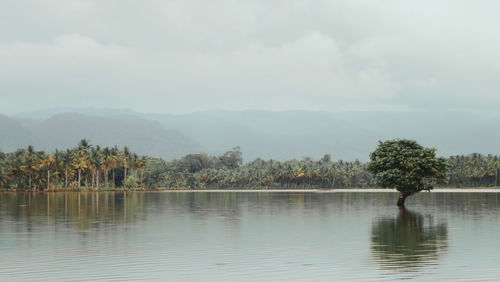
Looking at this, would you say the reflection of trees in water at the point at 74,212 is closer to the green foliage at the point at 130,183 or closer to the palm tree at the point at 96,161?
the palm tree at the point at 96,161

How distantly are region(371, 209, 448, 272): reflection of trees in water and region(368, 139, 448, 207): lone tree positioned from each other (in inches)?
671

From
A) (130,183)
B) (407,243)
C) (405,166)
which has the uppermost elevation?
(405,166)

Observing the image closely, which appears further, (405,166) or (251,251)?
(405,166)

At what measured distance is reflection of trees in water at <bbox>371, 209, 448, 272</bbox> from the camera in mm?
26047

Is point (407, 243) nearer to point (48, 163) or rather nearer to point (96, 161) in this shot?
point (48, 163)

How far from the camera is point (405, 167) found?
67625mm

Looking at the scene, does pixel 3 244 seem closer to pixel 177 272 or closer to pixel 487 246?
pixel 177 272

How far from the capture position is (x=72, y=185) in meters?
185

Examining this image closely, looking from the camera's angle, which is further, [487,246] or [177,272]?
[487,246]

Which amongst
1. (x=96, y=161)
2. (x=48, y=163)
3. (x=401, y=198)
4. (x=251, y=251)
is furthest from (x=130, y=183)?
(x=251, y=251)

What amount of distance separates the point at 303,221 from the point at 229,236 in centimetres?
1405

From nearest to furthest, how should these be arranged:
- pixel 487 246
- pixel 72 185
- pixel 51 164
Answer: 1. pixel 487 246
2. pixel 51 164
3. pixel 72 185

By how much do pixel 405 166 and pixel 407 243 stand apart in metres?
35.4

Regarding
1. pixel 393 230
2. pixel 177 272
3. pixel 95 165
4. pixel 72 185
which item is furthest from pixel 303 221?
pixel 72 185
